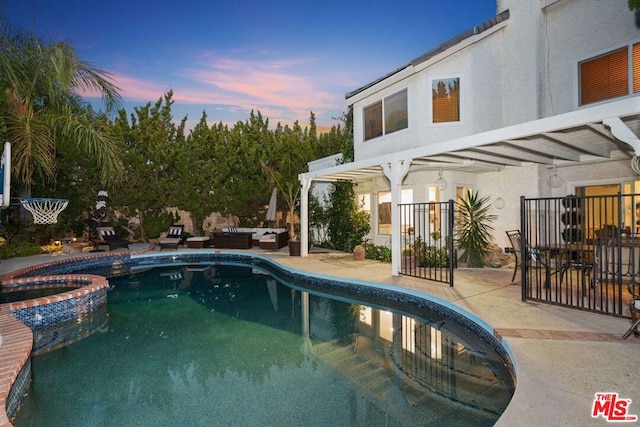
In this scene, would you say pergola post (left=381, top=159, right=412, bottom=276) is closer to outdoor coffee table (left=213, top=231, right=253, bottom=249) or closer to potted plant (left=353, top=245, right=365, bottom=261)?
potted plant (left=353, top=245, right=365, bottom=261)

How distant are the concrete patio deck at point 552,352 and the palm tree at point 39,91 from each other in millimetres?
9109

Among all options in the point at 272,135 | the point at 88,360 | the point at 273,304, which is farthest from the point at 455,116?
the point at 272,135

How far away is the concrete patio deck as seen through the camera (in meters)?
3.10

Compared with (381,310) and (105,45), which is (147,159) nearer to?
(105,45)

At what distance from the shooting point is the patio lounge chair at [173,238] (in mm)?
16531

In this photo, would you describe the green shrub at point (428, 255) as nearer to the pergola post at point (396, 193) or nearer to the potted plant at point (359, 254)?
the pergola post at point (396, 193)

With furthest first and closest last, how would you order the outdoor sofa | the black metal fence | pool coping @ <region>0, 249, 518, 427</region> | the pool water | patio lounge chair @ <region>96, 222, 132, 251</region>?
the outdoor sofa → patio lounge chair @ <region>96, 222, 132, 251</region> → the black metal fence → pool coping @ <region>0, 249, 518, 427</region> → the pool water

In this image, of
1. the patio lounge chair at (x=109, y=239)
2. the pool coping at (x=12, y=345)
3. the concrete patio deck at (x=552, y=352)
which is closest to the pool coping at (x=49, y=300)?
the pool coping at (x=12, y=345)

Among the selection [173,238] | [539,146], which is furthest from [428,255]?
[173,238]

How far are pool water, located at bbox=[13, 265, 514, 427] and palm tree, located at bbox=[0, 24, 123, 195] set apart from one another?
23.6 feet

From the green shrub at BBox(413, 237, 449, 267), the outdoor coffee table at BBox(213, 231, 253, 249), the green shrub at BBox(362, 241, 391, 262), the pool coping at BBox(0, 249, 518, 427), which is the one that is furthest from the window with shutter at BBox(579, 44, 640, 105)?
the outdoor coffee table at BBox(213, 231, 253, 249)

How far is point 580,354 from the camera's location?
4.25 m

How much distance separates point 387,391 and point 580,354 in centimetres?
247

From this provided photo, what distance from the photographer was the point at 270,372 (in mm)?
4934
